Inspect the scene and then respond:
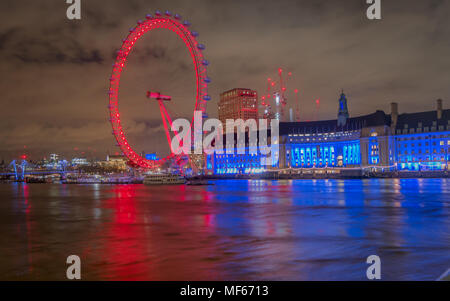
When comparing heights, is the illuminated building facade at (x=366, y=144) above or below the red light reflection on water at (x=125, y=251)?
above

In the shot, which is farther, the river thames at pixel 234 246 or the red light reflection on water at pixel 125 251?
the red light reflection on water at pixel 125 251

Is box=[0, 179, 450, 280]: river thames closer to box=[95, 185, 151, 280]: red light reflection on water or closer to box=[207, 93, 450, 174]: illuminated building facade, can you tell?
box=[95, 185, 151, 280]: red light reflection on water

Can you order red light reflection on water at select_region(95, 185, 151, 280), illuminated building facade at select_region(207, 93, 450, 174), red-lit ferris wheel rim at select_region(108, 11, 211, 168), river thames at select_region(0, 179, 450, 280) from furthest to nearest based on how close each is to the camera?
illuminated building facade at select_region(207, 93, 450, 174)
red-lit ferris wheel rim at select_region(108, 11, 211, 168)
red light reflection on water at select_region(95, 185, 151, 280)
river thames at select_region(0, 179, 450, 280)

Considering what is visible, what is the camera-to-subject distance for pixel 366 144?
146750 millimetres

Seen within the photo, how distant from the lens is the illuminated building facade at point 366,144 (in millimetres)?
133000

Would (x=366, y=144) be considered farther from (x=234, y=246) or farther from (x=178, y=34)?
(x=234, y=246)

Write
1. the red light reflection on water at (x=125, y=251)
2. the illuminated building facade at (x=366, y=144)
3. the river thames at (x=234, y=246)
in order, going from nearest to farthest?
the river thames at (x=234, y=246) < the red light reflection on water at (x=125, y=251) < the illuminated building facade at (x=366, y=144)

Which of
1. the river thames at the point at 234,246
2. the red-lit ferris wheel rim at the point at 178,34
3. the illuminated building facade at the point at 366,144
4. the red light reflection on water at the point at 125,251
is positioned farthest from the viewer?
the illuminated building facade at the point at 366,144

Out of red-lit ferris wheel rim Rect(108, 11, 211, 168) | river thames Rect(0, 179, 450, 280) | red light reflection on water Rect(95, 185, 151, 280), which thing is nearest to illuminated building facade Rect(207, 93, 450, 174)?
red-lit ferris wheel rim Rect(108, 11, 211, 168)

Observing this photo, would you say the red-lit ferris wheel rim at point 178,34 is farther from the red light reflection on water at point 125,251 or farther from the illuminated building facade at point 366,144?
the illuminated building facade at point 366,144

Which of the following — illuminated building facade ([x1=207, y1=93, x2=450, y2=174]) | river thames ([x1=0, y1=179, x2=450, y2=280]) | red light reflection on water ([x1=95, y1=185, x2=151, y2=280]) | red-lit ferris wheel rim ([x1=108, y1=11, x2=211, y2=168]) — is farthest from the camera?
illuminated building facade ([x1=207, y1=93, x2=450, y2=174])

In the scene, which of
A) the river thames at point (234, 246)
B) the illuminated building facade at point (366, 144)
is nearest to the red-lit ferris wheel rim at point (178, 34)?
the river thames at point (234, 246)

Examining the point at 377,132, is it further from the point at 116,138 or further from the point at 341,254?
the point at 341,254

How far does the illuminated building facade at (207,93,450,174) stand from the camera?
13300 cm
